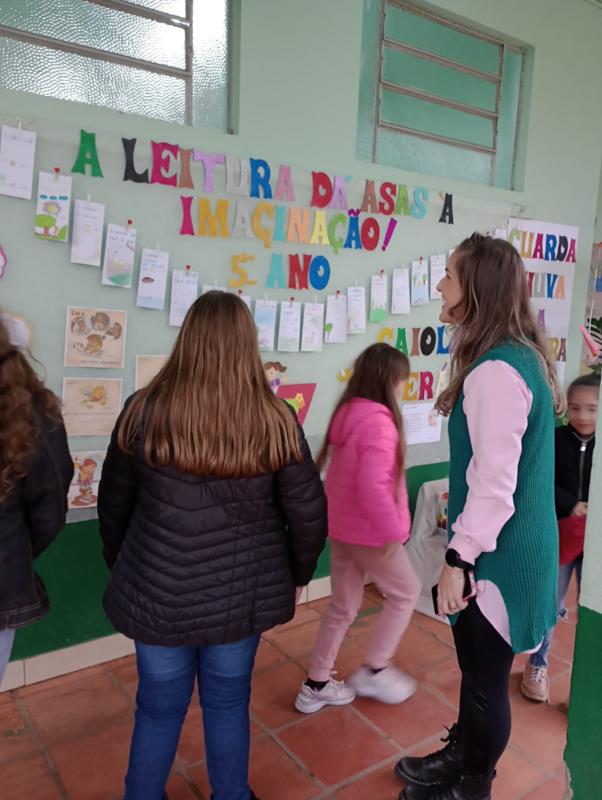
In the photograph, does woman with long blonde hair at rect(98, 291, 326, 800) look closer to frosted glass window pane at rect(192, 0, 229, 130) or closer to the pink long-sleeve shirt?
the pink long-sleeve shirt

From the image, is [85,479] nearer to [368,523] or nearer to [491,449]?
[368,523]

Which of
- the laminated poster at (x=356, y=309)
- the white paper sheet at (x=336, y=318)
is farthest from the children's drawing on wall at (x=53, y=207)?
the laminated poster at (x=356, y=309)

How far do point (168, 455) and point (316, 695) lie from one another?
1383 mm

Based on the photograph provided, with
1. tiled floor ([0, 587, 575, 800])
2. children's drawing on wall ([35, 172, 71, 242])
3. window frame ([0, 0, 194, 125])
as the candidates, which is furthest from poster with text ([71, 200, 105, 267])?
tiled floor ([0, 587, 575, 800])

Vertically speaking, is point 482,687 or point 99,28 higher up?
point 99,28

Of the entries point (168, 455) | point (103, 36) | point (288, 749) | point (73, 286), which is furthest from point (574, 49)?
point (288, 749)

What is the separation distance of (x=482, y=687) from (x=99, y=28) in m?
2.59

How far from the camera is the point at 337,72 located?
2.89m

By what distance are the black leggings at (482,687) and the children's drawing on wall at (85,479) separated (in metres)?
1.51

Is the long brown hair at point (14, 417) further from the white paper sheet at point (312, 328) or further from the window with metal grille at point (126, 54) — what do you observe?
the white paper sheet at point (312, 328)

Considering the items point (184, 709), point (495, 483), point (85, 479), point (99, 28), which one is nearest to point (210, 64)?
point (99, 28)

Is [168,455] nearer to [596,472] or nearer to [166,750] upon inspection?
[166,750]

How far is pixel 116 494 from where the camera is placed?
A: 1.62 m

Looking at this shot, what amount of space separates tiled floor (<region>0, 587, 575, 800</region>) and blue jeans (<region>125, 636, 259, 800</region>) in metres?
0.37
